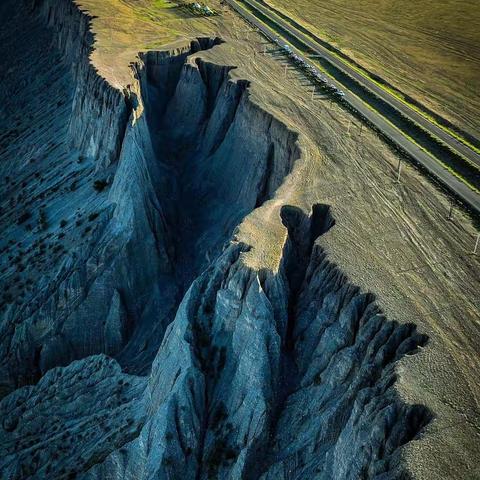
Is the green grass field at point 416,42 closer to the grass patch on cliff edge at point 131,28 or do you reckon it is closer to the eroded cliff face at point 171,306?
the grass patch on cliff edge at point 131,28

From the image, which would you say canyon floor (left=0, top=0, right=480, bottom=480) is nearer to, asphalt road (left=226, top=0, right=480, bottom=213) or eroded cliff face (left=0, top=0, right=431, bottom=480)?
eroded cliff face (left=0, top=0, right=431, bottom=480)

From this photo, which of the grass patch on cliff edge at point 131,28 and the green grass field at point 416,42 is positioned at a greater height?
the green grass field at point 416,42

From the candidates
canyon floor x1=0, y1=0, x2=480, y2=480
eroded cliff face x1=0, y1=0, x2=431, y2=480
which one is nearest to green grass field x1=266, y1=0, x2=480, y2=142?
canyon floor x1=0, y1=0, x2=480, y2=480

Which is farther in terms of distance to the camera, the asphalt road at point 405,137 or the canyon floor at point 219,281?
the asphalt road at point 405,137

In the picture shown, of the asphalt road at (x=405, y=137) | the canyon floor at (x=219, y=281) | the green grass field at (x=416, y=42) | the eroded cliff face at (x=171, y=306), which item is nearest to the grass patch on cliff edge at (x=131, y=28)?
the canyon floor at (x=219, y=281)

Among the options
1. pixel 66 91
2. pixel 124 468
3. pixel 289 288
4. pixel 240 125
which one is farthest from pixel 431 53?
pixel 124 468

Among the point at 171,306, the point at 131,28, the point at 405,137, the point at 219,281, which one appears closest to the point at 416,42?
the point at 405,137

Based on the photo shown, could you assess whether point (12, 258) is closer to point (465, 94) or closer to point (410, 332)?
point (410, 332)

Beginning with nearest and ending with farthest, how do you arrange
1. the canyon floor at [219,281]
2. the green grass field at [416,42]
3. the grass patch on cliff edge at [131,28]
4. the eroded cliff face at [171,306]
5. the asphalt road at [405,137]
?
the canyon floor at [219,281], the eroded cliff face at [171,306], the asphalt road at [405,137], the green grass field at [416,42], the grass patch on cliff edge at [131,28]
